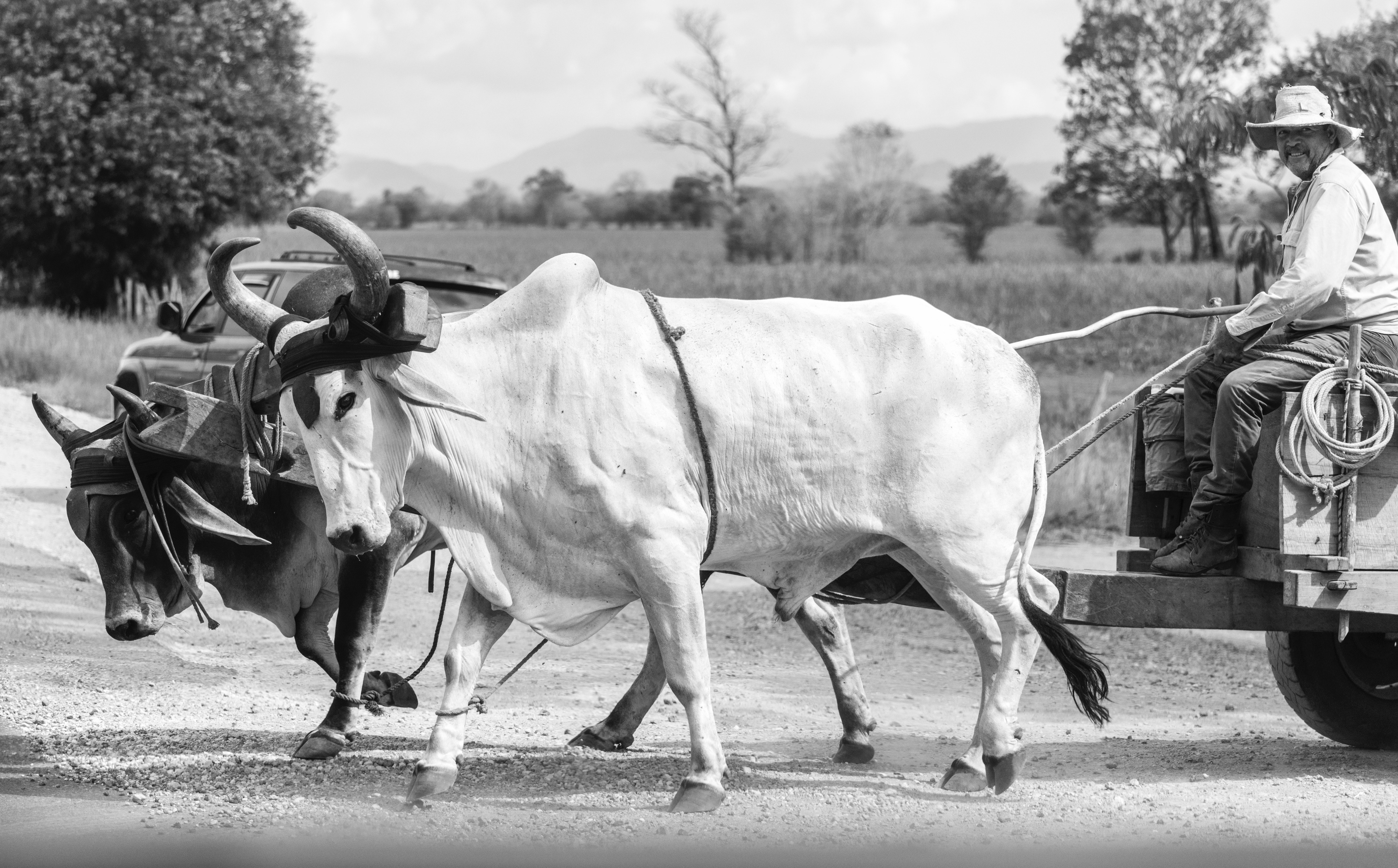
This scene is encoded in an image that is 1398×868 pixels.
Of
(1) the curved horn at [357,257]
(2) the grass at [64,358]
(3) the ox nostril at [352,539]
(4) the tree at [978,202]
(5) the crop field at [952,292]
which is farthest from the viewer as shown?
(4) the tree at [978,202]

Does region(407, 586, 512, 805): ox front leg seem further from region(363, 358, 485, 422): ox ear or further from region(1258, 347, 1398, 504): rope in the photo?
region(1258, 347, 1398, 504): rope

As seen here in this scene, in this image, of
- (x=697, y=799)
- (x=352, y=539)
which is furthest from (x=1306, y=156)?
(x=352, y=539)

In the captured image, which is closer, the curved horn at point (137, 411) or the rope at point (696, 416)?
the rope at point (696, 416)

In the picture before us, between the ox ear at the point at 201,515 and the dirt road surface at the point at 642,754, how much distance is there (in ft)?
2.82

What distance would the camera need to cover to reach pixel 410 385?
17.6ft

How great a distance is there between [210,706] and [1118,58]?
60.4 metres

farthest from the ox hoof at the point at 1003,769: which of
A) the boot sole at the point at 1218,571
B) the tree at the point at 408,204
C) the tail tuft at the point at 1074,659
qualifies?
the tree at the point at 408,204

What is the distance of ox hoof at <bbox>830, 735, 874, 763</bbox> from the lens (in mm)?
6578

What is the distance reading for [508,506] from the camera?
5562mm

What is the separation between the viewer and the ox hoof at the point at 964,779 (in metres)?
5.98

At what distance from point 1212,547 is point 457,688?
9.38 feet

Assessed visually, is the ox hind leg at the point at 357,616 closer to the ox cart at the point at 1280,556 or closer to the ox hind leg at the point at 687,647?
the ox cart at the point at 1280,556

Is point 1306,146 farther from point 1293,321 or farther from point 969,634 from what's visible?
point 969,634

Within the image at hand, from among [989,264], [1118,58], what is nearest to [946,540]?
[989,264]
